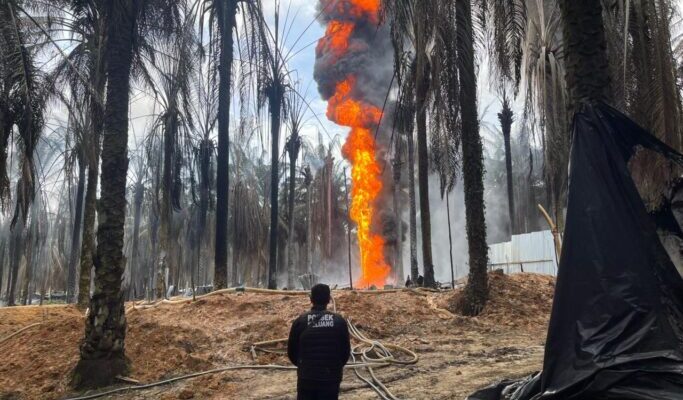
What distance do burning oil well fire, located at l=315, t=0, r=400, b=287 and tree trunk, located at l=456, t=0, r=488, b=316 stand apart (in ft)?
78.1

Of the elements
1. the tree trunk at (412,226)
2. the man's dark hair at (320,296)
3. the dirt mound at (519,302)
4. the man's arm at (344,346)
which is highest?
the tree trunk at (412,226)

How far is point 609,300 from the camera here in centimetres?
377

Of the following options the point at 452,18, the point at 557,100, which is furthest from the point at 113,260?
the point at 557,100

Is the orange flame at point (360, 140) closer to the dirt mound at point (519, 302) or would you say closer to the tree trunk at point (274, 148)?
the tree trunk at point (274, 148)

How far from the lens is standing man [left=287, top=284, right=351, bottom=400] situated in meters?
4.55

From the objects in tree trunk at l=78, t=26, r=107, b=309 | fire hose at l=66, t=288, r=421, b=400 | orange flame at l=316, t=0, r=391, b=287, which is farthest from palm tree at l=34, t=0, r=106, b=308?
orange flame at l=316, t=0, r=391, b=287

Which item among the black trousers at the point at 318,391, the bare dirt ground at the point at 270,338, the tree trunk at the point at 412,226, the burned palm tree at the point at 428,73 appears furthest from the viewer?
the tree trunk at the point at 412,226

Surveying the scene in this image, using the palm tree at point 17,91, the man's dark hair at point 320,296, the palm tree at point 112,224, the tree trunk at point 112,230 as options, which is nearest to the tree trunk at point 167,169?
the palm tree at point 17,91

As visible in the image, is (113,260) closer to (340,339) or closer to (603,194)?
(340,339)

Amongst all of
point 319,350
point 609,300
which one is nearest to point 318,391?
point 319,350

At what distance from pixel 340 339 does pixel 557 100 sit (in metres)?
14.6

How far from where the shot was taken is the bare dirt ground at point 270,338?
7500mm

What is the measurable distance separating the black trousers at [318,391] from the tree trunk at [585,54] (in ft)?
12.7

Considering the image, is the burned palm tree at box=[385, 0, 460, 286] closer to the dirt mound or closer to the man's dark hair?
the dirt mound
